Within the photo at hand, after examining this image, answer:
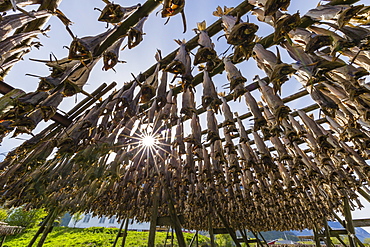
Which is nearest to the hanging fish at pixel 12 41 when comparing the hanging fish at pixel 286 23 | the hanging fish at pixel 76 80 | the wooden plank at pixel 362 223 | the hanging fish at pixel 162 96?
the hanging fish at pixel 76 80

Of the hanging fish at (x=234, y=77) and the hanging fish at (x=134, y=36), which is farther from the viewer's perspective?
the hanging fish at (x=234, y=77)

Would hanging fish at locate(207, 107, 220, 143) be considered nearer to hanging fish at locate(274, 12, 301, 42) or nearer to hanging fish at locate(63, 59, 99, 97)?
hanging fish at locate(274, 12, 301, 42)

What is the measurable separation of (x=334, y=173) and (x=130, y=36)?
5.83 metres

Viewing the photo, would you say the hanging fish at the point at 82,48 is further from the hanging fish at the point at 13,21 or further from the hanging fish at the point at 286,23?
the hanging fish at the point at 286,23

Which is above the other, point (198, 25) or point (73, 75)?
point (198, 25)

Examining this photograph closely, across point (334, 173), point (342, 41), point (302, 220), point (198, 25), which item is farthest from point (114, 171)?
point (302, 220)

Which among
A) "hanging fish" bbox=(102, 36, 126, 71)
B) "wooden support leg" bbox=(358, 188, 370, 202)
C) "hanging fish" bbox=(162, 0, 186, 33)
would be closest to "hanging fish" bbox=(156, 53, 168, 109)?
"hanging fish" bbox=(102, 36, 126, 71)

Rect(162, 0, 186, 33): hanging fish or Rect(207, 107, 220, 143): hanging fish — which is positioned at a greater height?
Rect(207, 107, 220, 143): hanging fish

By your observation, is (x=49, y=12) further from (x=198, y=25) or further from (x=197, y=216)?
(x=197, y=216)

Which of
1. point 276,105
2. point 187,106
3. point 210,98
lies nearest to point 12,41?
point 187,106

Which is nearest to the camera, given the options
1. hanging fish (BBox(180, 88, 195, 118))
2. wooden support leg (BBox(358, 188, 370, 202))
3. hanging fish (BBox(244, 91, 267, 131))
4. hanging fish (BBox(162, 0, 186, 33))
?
hanging fish (BBox(162, 0, 186, 33))

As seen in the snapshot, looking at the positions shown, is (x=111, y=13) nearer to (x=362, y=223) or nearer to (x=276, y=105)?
(x=276, y=105)

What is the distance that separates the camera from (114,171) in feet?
12.1

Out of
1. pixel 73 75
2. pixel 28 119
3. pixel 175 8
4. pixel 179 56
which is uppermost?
pixel 179 56
